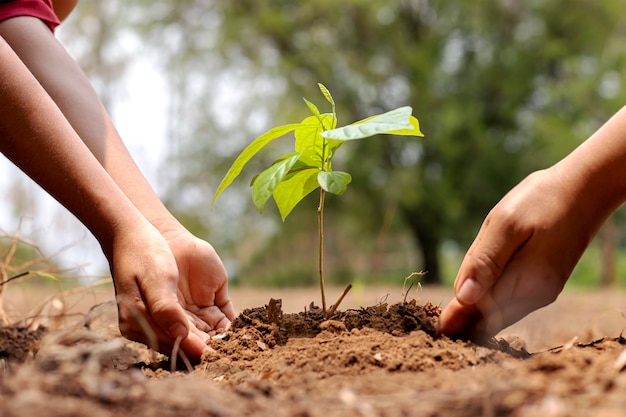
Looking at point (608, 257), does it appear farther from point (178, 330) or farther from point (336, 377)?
point (336, 377)

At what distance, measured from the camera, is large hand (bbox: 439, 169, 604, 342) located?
3.67 feet

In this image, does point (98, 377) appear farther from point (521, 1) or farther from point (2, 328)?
point (521, 1)

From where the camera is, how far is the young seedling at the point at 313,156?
1.13 m

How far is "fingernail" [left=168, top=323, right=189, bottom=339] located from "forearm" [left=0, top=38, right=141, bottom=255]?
24 centimetres

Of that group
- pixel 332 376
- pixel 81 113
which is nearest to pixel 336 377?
pixel 332 376

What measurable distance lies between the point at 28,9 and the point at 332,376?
130cm

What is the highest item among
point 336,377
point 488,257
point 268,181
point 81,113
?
point 81,113

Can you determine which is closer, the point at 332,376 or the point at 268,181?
the point at 332,376

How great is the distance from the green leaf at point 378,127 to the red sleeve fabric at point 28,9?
1005mm

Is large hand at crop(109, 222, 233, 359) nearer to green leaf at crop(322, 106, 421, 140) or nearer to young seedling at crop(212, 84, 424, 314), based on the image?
young seedling at crop(212, 84, 424, 314)

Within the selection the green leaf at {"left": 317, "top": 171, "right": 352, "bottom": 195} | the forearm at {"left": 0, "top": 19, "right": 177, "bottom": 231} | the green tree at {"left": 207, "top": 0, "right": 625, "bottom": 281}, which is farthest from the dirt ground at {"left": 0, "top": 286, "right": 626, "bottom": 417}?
the green tree at {"left": 207, "top": 0, "right": 625, "bottom": 281}

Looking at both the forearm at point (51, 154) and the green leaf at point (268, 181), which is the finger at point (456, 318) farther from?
the forearm at point (51, 154)

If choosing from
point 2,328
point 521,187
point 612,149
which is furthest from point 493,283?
point 2,328

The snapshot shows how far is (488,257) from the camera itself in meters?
1.15
